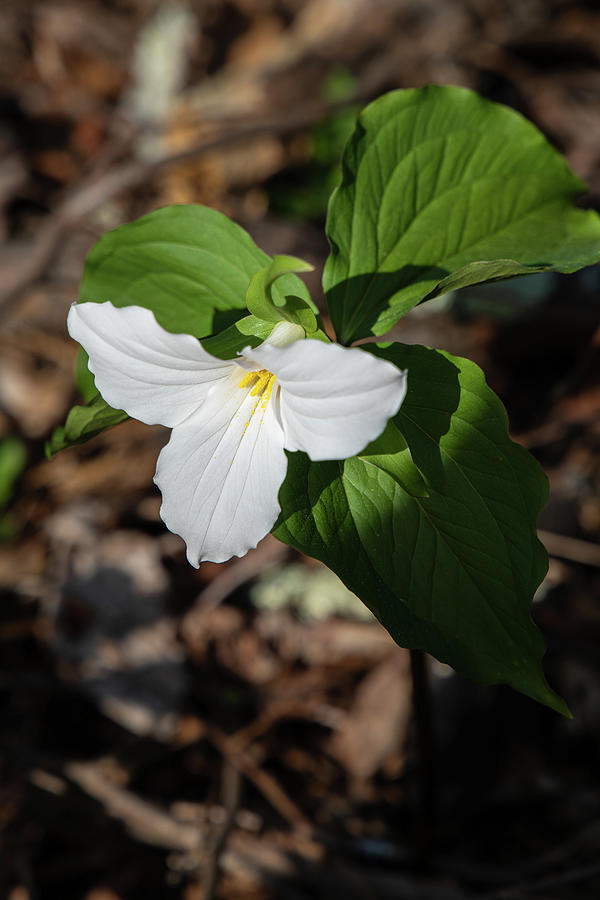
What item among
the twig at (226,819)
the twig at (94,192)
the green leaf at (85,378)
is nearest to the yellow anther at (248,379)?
the green leaf at (85,378)

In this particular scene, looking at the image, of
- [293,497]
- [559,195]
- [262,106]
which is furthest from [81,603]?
[262,106]

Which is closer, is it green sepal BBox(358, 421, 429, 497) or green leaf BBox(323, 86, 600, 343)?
green sepal BBox(358, 421, 429, 497)

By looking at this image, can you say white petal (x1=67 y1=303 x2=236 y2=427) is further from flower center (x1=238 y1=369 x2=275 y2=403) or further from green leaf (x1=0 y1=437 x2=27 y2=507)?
green leaf (x1=0 y1=437 x2=27 y2=507)

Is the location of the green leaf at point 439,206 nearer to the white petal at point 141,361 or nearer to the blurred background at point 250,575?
the white petal at point 141,361

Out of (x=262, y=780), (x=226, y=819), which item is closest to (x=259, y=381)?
(x=226, y=819)

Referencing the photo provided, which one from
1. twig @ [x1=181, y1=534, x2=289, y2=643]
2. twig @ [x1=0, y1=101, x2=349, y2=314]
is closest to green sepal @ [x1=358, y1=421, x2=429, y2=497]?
twig @ [x1=181, y1=534, x2=289, y2=643]
